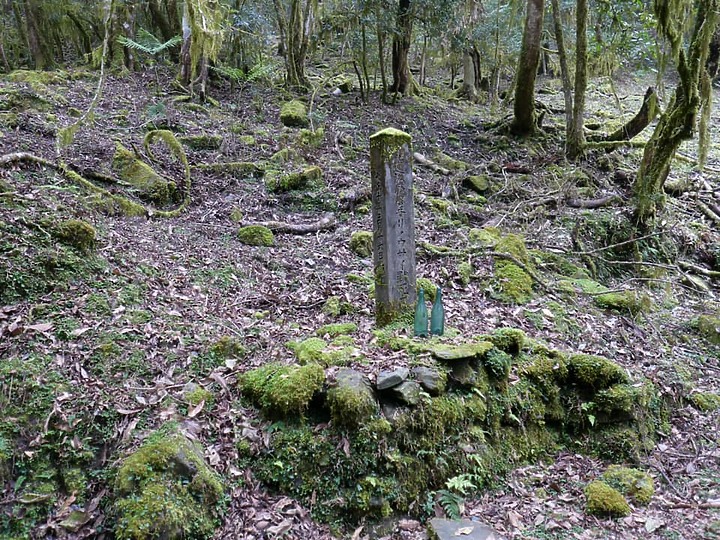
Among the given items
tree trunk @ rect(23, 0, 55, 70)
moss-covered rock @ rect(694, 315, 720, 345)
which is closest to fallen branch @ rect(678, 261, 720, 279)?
moss-covered rock @ rect(694, 315, 720, 345)

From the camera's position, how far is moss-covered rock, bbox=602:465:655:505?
3785mm

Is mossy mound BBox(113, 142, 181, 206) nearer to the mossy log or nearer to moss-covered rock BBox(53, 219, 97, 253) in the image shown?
moss-covered rock BBox(53, 219, 97, 253)

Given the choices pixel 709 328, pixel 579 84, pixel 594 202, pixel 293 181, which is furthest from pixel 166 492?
pixel 579 84

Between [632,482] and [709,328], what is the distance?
346 cm

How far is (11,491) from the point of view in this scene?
10.0 feet

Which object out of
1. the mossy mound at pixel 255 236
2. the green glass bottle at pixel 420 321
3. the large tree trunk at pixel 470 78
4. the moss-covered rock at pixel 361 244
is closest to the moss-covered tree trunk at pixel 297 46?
the large tree trunk at pixel 470 78

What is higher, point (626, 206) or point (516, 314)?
point (626, 206)

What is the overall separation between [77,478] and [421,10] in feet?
39.2

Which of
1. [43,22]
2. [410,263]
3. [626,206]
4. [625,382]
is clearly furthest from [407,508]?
[43,22]

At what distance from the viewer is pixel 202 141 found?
9234mm

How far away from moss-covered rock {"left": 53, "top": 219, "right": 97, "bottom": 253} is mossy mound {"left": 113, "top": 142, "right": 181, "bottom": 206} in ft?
7.45

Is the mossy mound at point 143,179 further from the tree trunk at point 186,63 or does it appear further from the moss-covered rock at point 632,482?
the moss-covered rock at point 632,482

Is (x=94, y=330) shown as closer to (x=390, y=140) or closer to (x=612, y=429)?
(x=390, y=140)

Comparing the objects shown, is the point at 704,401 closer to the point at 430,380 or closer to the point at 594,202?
the point at 430,380
